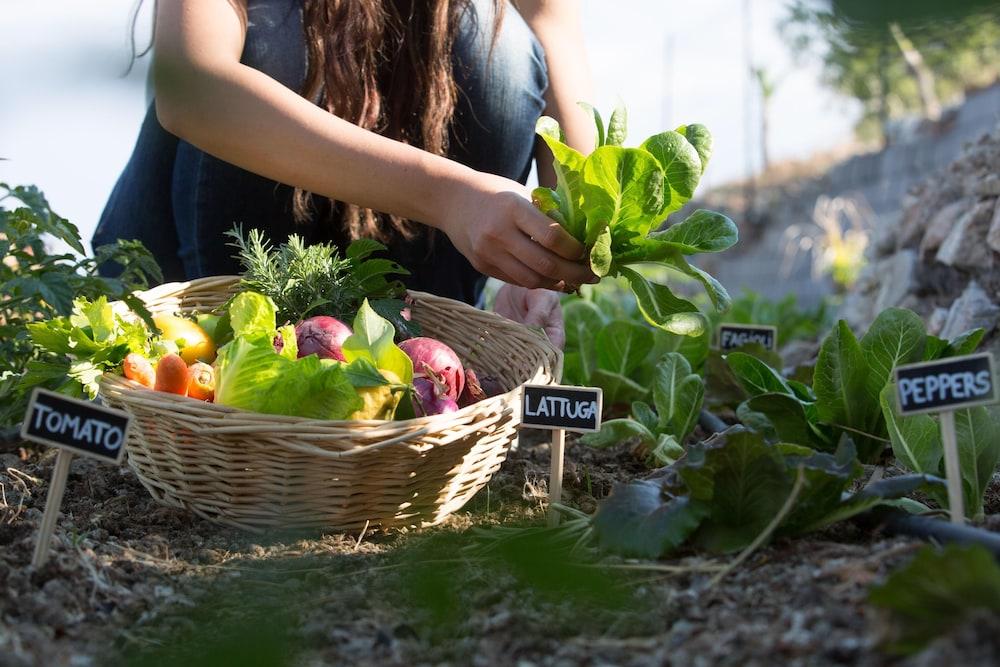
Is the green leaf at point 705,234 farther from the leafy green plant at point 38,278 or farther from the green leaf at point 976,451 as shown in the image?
the leafy green plant at point 38,278

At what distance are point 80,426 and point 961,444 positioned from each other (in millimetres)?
1146

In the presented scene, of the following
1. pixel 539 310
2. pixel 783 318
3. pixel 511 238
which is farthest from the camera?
pixel 783 318

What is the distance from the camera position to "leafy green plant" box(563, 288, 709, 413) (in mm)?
2014

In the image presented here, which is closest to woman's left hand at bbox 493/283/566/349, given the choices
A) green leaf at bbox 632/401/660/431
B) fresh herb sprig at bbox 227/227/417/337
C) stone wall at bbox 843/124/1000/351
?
green leaf at bbox 632/401/660/431

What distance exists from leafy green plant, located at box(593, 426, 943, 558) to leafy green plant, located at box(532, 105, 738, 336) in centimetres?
31

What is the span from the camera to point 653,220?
1395 mm

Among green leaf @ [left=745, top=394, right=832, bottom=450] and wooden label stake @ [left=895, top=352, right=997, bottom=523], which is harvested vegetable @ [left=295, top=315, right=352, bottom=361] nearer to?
green leaf @ [left=745, top=394, right=832, bottom=450]

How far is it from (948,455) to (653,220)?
52cm

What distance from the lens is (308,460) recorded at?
1.21 m

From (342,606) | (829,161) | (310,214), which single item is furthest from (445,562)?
(829,161)

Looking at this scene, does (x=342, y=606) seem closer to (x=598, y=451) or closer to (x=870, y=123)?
(x=598, y=451)

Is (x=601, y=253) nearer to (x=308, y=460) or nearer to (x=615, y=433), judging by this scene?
(x=615, y=433)

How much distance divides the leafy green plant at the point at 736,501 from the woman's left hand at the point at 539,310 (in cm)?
77

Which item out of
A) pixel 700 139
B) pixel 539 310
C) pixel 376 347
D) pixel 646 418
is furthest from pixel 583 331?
pixel 376 347
